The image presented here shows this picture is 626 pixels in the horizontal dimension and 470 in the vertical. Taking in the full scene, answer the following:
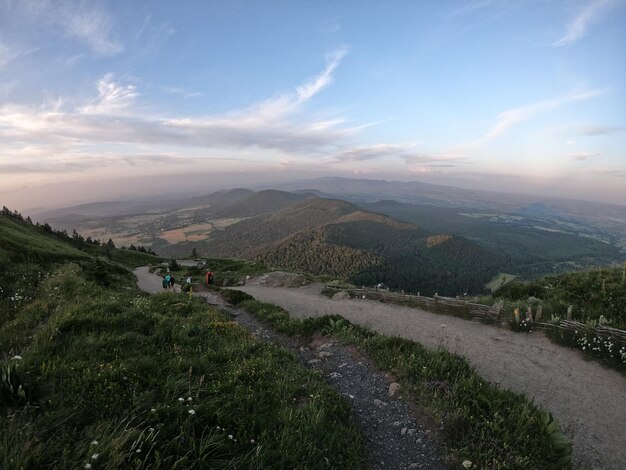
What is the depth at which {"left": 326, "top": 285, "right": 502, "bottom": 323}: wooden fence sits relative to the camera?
1526 centimetres

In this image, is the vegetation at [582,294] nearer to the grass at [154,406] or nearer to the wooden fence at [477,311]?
the wooden fence at [477,311]

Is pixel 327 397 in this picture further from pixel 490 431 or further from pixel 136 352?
pixel 136 352

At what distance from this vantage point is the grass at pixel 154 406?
399cm

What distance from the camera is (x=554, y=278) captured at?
61.1 feet

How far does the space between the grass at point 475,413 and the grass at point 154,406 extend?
192cm

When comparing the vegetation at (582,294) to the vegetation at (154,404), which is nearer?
the vegetation at (154,404)

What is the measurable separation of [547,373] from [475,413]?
18.8 feet

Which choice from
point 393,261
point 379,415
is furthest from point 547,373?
point 393,261

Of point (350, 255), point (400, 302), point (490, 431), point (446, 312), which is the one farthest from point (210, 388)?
point (350, 255)

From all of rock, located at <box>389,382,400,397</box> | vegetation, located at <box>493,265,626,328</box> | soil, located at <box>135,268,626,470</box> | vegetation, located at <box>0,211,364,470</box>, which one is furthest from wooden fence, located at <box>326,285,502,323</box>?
vegetation, located at <box>0,211,364,470</box>

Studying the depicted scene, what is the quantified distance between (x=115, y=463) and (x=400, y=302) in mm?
18018

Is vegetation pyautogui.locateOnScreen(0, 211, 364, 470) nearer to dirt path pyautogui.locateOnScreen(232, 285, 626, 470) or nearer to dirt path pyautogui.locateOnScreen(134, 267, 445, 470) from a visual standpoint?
dirt path pyautogui.locateOnScreen(134, 267, 445, 470)

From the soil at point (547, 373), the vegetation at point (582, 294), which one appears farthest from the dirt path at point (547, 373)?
the vegetation at point (582, 294)

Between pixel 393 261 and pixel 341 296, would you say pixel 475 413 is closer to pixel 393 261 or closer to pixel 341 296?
pixel 341 296
